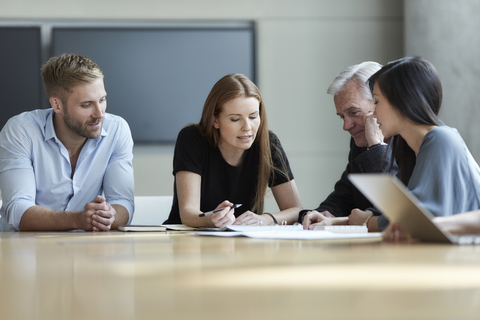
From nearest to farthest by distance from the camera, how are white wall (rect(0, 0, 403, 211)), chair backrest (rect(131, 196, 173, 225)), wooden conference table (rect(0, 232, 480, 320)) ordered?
wooden conference table (rect(0, 232, 480, 320))
chair backrest (rect(131, 196, 173, 225))
white wall (rect(0, 0, 403, 211))

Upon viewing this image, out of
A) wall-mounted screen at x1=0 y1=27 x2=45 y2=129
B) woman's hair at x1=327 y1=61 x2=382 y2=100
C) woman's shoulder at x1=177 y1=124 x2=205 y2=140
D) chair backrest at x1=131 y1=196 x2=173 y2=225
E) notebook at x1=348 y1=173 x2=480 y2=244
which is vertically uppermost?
wall-mounted screen at x1=0 y1=27 x2=45 y2=129

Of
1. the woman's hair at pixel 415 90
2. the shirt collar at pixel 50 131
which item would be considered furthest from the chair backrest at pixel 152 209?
the woman's hair at pixel 415 90

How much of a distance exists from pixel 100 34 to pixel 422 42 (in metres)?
2.70

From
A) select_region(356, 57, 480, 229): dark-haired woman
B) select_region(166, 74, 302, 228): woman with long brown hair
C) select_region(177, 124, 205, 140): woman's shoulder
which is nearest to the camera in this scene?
select_region(356, 57, 480, 229): dark-haired woman

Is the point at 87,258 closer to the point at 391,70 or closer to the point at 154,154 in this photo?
the point at 391,70

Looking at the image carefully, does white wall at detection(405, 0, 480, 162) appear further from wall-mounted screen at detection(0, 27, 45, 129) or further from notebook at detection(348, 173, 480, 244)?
wall-mounted screen at detection(0, 27, 45, 129)

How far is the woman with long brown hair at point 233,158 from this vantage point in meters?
2.21

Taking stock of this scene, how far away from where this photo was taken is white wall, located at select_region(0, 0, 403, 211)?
4.38m

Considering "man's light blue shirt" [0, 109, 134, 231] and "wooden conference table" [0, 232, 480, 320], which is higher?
"man's light blue shirt" [0, 109, 134, 231]

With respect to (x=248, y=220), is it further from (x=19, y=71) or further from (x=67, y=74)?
(x=19, y=71)

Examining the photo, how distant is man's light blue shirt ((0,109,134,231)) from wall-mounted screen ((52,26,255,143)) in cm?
196

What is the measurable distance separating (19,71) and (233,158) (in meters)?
2.70

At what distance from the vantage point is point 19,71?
4223mm

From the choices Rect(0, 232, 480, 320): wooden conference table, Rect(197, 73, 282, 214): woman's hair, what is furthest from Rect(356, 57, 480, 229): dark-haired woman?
Rect(197, 73, 282, 214): woman's hair
